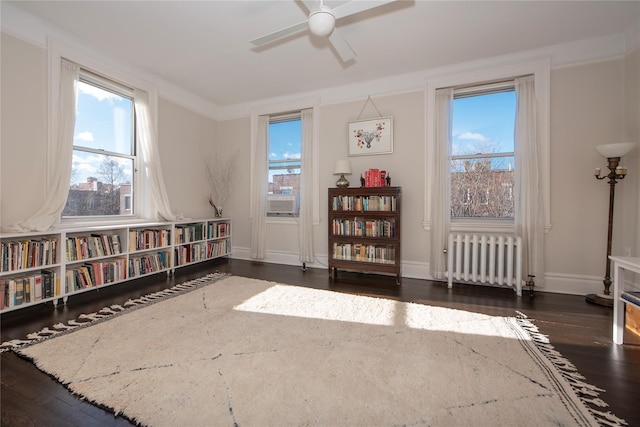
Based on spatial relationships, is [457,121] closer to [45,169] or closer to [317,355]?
[317,355]

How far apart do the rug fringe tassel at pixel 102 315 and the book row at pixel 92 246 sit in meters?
0.72

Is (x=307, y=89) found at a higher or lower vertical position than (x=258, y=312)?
higher

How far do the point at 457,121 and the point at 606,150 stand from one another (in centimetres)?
157

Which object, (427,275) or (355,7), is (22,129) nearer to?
(355,7)

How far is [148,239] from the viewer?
3.71 m

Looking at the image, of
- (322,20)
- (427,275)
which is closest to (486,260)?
(427,275)

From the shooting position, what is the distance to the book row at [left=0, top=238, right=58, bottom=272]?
8.05 feet

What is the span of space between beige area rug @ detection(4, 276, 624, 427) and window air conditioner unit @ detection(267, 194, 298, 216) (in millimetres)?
2321

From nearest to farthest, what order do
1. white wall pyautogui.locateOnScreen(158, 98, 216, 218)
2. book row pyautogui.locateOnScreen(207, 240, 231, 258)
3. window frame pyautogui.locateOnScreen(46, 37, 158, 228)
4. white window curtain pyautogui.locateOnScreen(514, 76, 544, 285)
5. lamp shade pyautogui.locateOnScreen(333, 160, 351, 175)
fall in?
window frame pyautogui.locateOnScreen(46, 37, 158, 228), white window curtain pyautogui.locateOnScreen(514, 76, 544, 285), lamp shade pyautogui.locateOnScreen(333, 160, 351, 175), white wall pyautogui.locateOnScreen(158, 98, 216, 218), book row pyautogui.locateOnScreen(207, 240, 231, 258)

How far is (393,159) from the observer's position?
4.11 metres

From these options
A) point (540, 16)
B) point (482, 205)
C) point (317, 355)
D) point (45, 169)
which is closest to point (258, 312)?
point (317, 355)

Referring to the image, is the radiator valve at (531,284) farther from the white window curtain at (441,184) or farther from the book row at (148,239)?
the book row at (148,239)

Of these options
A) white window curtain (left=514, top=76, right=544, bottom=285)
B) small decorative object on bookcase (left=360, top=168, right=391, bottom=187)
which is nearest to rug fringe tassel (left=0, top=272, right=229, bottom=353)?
small decorative object on bookcase (left=360, top=168, right=391, bottom=187)

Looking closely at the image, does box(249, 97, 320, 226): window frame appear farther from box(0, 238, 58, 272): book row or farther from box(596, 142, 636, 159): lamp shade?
box(596, 142, 636, 159): lamp shade
